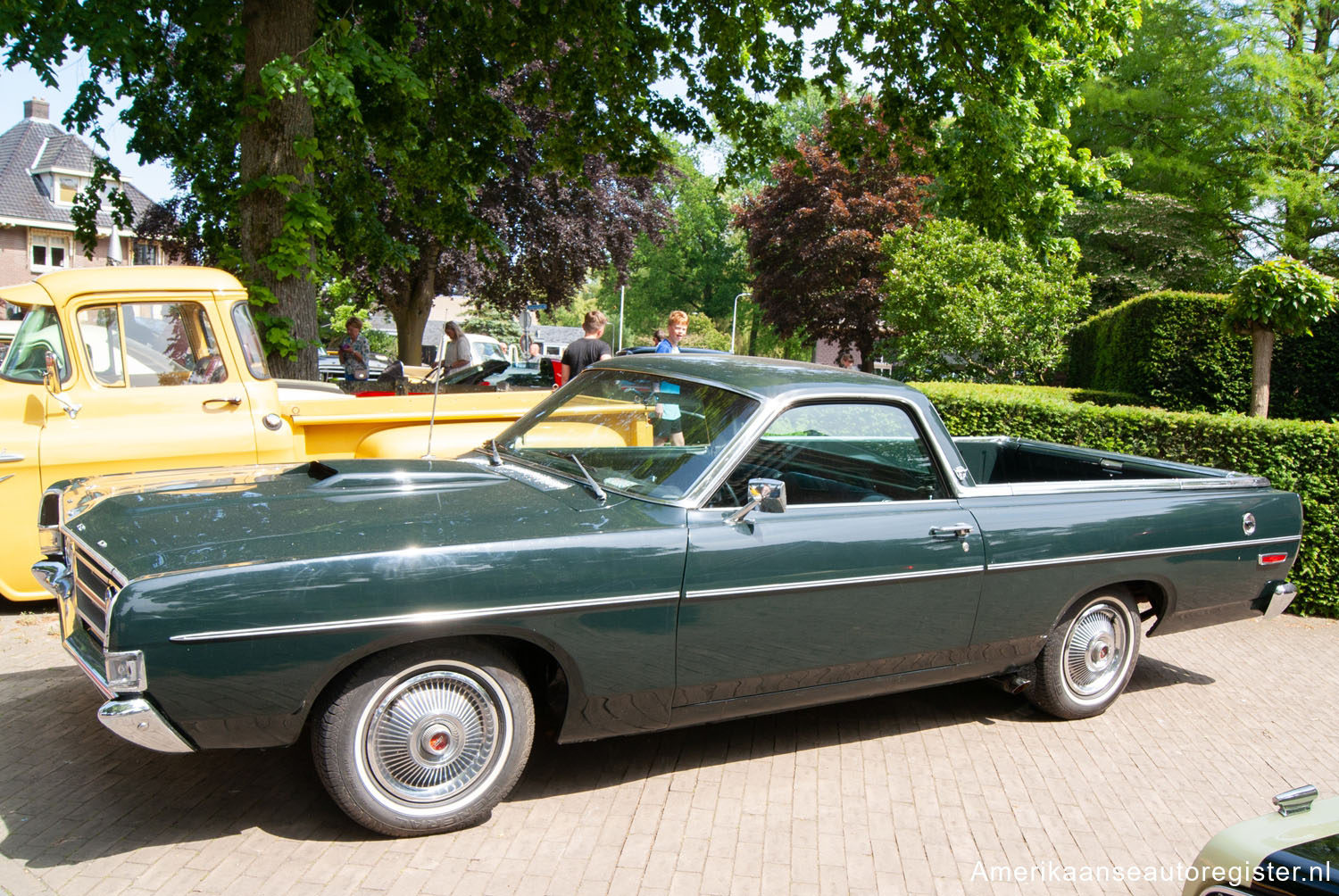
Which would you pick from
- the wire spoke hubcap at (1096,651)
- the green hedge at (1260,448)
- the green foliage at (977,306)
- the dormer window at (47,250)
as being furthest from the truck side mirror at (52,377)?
the dormer window at (47,250)

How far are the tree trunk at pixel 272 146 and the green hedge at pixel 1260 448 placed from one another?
22.9 feet

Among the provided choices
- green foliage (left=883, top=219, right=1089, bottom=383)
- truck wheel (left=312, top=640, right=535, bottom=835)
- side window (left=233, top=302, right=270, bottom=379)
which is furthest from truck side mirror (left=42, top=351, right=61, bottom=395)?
green foliage (left=883, top=219, right=1089, bottom=383)

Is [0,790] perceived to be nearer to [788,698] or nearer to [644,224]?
[788,698]

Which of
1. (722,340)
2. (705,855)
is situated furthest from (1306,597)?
(722,340)

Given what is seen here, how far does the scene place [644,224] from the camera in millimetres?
26062

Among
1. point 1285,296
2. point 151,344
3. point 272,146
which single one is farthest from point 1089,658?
point 272,146

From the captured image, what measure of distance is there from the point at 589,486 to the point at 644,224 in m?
22.8

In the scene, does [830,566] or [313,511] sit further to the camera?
[830,566]

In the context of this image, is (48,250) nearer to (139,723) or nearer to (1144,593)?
(139,723)

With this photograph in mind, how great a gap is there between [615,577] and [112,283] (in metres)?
4.38

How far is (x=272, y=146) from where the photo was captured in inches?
341

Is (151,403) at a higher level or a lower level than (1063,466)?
higher

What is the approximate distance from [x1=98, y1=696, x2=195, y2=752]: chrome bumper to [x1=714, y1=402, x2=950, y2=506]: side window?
7.84 ft

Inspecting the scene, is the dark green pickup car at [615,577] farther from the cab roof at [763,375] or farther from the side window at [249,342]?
the side window at [249,342]
